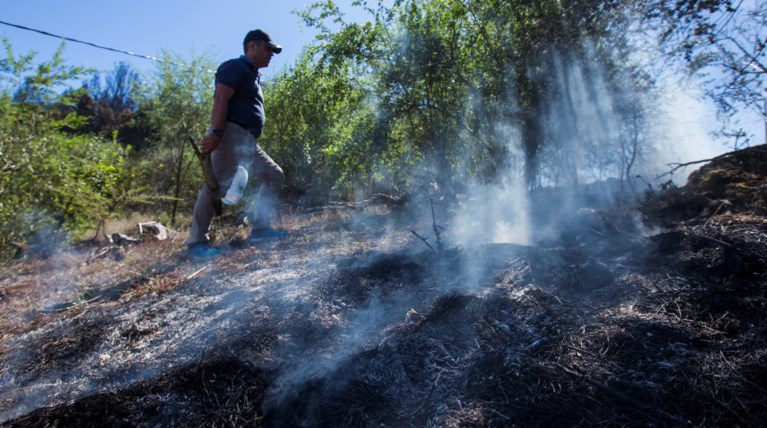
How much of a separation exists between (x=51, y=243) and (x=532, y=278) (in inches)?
230

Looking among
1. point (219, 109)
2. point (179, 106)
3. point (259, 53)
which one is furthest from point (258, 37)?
point (179, 106)

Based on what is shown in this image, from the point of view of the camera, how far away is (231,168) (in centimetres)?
404

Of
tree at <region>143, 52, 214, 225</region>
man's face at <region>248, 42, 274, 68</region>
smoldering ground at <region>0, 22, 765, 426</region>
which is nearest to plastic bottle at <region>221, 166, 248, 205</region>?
smoldering ground at <region>0, 22, 765, 426</region>

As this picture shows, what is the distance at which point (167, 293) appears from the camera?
122 inches

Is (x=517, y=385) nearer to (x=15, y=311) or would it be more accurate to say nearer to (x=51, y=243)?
(x=15, y=311)

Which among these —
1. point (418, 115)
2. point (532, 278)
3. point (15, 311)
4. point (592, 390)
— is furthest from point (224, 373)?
point (418, 115)

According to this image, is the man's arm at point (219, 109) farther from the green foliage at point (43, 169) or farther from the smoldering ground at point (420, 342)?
the green foliage at point (43, 169)

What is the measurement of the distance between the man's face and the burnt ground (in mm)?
2064

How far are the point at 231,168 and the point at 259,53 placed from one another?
46.8 inches

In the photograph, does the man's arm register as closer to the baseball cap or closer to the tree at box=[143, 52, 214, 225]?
the baseball cap

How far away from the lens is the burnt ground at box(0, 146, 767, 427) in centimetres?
146

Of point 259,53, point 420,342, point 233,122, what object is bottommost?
point 420,342

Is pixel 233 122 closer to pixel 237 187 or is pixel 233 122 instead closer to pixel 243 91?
pixel 243 91

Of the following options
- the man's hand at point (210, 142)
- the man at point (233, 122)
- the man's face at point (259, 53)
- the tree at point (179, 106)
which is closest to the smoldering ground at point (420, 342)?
the man at point (233, 122)
